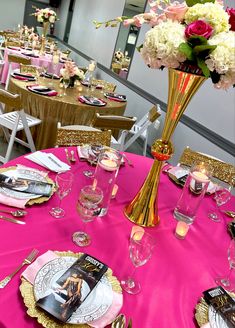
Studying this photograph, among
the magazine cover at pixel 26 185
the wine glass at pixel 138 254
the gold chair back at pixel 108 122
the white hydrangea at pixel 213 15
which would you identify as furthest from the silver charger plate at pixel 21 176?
the gold chair back at pixel 108 122

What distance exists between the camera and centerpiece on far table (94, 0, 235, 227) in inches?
42.1

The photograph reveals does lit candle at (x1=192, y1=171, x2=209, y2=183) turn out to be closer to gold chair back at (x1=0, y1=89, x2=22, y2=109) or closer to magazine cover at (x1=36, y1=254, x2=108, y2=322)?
magazine cover at (x1=36, y1=254, x2=108, y2=322)

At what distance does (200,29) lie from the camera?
1.07 meters

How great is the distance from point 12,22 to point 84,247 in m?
12.1

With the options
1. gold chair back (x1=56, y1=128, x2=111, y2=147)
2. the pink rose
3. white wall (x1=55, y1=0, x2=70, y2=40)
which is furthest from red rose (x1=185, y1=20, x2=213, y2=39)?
white wall (x1=55, y1=0, x2=70, y2=40)

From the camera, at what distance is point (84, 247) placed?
1150mm

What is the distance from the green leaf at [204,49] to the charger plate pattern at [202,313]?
2.87ft

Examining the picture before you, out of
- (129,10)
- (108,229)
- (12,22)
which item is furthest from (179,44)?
(12,22)

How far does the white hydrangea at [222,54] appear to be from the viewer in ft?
3.46

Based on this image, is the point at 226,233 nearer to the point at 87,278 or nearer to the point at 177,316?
the point at 177,316

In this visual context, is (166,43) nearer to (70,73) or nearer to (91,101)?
(91,101)

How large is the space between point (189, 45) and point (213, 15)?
138 mm

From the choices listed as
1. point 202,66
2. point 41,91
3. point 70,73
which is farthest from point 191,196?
point 70,73

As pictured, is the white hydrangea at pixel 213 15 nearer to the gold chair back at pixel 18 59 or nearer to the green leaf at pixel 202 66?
the green leaf at pixel 202 66
